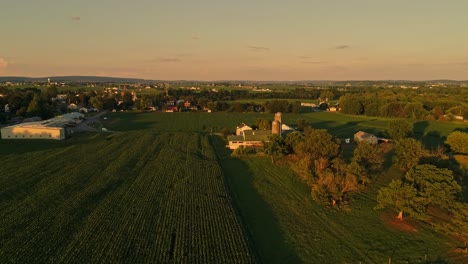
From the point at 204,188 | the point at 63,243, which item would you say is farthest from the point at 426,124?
the point at 63,243

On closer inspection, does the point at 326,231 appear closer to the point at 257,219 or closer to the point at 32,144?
the point at 257,219

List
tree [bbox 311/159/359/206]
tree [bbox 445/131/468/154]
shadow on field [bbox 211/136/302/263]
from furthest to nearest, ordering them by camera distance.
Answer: tree [bbox 445/131/468/154], tree [bbox 311/159/359/206], shadow on field [bbox 211/136/302/263]

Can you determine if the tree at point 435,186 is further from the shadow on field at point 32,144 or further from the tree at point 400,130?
the shadow on field at point 32,144

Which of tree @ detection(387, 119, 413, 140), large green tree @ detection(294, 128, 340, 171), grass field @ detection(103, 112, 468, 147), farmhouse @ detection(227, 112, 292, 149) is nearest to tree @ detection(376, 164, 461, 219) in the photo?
large green tree @ detection(294, 128, 340, 171)

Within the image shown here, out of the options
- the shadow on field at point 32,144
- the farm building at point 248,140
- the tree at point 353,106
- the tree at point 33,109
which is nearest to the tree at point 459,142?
the farm building at point 248,140

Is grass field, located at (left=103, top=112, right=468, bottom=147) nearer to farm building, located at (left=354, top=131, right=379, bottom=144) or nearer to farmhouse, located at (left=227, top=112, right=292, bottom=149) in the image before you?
farm building, located at (left=354, top=131, right=379, bottom=144)

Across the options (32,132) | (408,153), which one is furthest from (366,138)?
(32,132)

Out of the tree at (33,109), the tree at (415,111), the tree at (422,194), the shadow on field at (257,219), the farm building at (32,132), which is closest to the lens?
the shadow on field at (257,219)

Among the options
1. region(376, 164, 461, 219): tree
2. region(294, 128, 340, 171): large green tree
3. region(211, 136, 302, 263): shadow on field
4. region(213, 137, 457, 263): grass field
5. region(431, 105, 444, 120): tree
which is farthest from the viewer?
region(431, 105, 444, 120): tree
